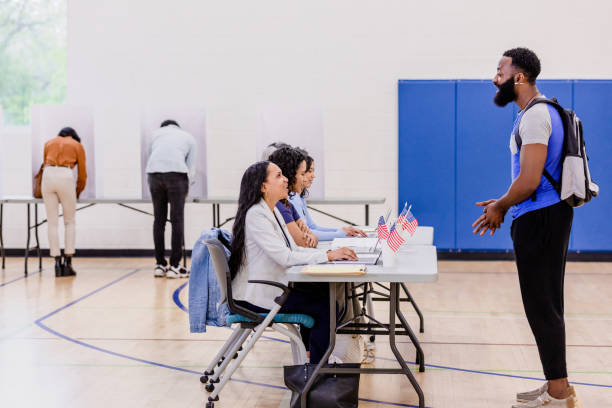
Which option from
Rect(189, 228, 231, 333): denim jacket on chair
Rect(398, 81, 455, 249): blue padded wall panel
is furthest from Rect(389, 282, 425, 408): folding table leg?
Rect(398, 81, 455, 249): blue padded wall panel

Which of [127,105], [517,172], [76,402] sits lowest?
[76,402]

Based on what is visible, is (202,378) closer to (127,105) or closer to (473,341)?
(473,341)

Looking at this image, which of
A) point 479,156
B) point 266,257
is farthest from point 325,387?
point 479,156

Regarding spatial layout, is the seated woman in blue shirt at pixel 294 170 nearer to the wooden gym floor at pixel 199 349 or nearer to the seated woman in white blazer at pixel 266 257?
the seated woman in white blazer at pixel 266 257

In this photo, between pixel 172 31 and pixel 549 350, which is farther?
pixel 172 31

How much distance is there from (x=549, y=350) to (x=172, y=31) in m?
5.50

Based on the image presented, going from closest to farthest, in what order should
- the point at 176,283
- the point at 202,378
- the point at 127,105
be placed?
the point at 202,378, the point at 176,283, the point at 127,105

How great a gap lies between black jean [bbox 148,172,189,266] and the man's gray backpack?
4035mm

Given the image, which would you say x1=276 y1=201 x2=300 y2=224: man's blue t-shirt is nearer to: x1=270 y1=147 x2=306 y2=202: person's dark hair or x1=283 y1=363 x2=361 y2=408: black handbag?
x1=270 y1=147 x2=306 y2=202: person's dark hair

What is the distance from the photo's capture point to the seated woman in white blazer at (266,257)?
2779 millimetres

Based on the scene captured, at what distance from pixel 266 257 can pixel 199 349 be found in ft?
3.49

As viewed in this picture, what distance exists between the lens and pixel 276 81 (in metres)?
7.00

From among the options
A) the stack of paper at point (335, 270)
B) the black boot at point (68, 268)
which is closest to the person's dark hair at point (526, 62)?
the stack of paper at point (335, 270)

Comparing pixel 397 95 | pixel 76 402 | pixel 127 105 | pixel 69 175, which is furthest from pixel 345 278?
pixel 127 105
